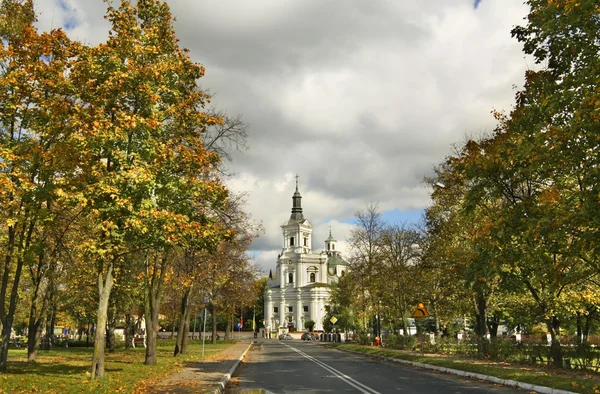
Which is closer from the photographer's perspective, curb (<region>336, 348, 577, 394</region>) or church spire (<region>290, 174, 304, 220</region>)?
curb (<region>336, 348, 577, 394</region>)

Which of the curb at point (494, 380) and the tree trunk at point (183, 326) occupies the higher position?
the tree trunk at point (183, 326)

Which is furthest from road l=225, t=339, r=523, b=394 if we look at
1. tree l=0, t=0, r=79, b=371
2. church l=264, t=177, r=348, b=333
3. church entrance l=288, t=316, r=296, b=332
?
church entrance l=288, t=316, r=296, b=332

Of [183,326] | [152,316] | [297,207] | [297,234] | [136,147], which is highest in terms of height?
[297,207]

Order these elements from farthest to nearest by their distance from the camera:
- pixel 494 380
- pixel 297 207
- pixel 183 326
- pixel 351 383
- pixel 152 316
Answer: pixel 297 207 → pixel 183 326 → pixel 152 316 → pixel 494 380 → pixel 351 383

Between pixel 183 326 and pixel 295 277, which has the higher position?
pixel 295 277

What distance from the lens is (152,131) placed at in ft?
49.9

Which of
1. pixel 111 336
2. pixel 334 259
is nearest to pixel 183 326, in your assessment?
pixel 111 336

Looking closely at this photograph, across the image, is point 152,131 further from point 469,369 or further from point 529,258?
point 469,369

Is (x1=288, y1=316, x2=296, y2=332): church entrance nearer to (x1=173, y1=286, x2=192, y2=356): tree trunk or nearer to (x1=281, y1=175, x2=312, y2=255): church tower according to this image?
(x1=281, y1=175, x2=312, y2=255): church tower

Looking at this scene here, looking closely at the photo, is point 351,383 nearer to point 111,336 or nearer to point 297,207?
point 111,336

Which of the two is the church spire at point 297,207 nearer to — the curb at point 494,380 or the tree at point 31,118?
the curb at point 494,380

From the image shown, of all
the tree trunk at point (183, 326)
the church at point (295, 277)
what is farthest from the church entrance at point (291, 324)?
the tree trunk at point (183, 326)

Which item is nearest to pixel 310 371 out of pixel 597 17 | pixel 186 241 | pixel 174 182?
pixel 186 241

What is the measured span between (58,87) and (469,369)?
1695cm
